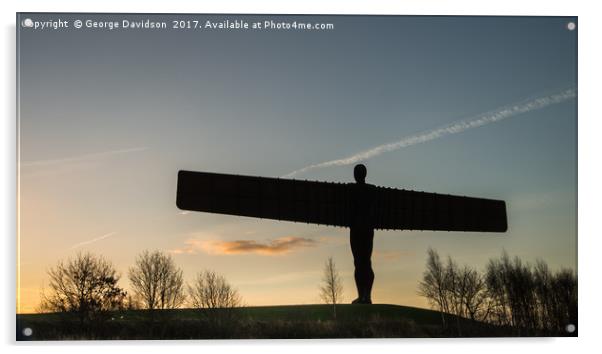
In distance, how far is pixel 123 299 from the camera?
11836mm

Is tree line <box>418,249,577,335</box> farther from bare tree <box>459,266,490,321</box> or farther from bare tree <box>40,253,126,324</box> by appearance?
bare tree <box>40,253,126,324</box>

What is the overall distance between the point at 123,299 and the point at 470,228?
5069mm

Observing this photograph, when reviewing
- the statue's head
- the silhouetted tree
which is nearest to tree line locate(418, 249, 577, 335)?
the silhouetted tree

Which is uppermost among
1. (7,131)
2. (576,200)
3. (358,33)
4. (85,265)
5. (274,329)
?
(358,33)

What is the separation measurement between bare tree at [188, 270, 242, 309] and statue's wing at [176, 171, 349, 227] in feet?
3.31

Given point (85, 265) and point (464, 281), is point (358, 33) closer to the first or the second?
point (464, 281)

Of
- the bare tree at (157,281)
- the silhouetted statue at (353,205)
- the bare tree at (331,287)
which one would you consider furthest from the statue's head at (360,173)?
the bare tree at (157,281)

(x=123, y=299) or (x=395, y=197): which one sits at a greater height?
(x=395, y=197)

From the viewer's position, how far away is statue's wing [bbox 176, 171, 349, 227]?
1191 centimetres

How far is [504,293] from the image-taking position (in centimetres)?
1225

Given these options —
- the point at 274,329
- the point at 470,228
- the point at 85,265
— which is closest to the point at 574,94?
the point at 470,228

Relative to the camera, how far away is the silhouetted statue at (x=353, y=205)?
1198 cm

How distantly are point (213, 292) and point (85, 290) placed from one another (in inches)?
70.4

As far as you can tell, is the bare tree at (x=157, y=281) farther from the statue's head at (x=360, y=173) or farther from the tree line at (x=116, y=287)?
the statue's head at (x=360, y=173)
